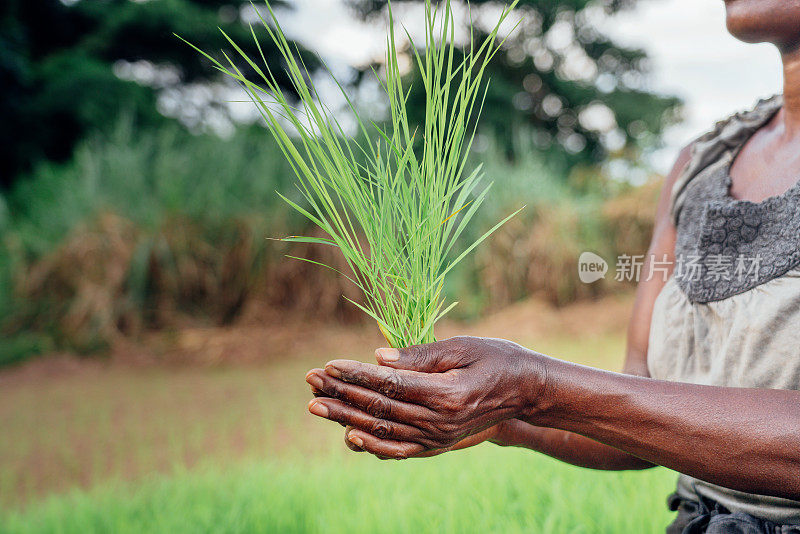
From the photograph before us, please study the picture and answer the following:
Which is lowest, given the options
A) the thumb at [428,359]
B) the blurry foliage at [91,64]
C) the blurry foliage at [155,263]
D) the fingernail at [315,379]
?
the blurry foliage at [155,263]

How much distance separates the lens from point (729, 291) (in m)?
1.05

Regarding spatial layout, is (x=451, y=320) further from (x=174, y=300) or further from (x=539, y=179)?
(x=174, y=300)

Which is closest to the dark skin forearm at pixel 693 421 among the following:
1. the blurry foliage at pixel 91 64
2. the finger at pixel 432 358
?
the finger at pixel 432 358

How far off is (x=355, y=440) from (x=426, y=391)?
0.13 m

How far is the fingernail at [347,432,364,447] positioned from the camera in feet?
2.81

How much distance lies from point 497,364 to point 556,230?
18.0 feet

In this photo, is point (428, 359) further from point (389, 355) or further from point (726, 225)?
point (726, 225)

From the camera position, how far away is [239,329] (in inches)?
211

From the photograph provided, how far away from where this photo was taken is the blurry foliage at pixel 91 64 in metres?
10.1

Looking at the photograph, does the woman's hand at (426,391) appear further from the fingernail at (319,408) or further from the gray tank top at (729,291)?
the gray tank top at (729,291)

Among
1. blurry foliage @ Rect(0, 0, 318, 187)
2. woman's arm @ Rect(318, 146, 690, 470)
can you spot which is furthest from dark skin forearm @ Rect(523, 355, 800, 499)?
blurry foliage @ Rect(0, 0, 318, 187)

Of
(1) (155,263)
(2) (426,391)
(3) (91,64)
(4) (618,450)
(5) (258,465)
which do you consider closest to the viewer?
(2) (426,391)

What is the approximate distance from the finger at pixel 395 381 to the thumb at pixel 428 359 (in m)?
0.02

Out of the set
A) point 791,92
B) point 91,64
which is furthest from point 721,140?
point 91,64
